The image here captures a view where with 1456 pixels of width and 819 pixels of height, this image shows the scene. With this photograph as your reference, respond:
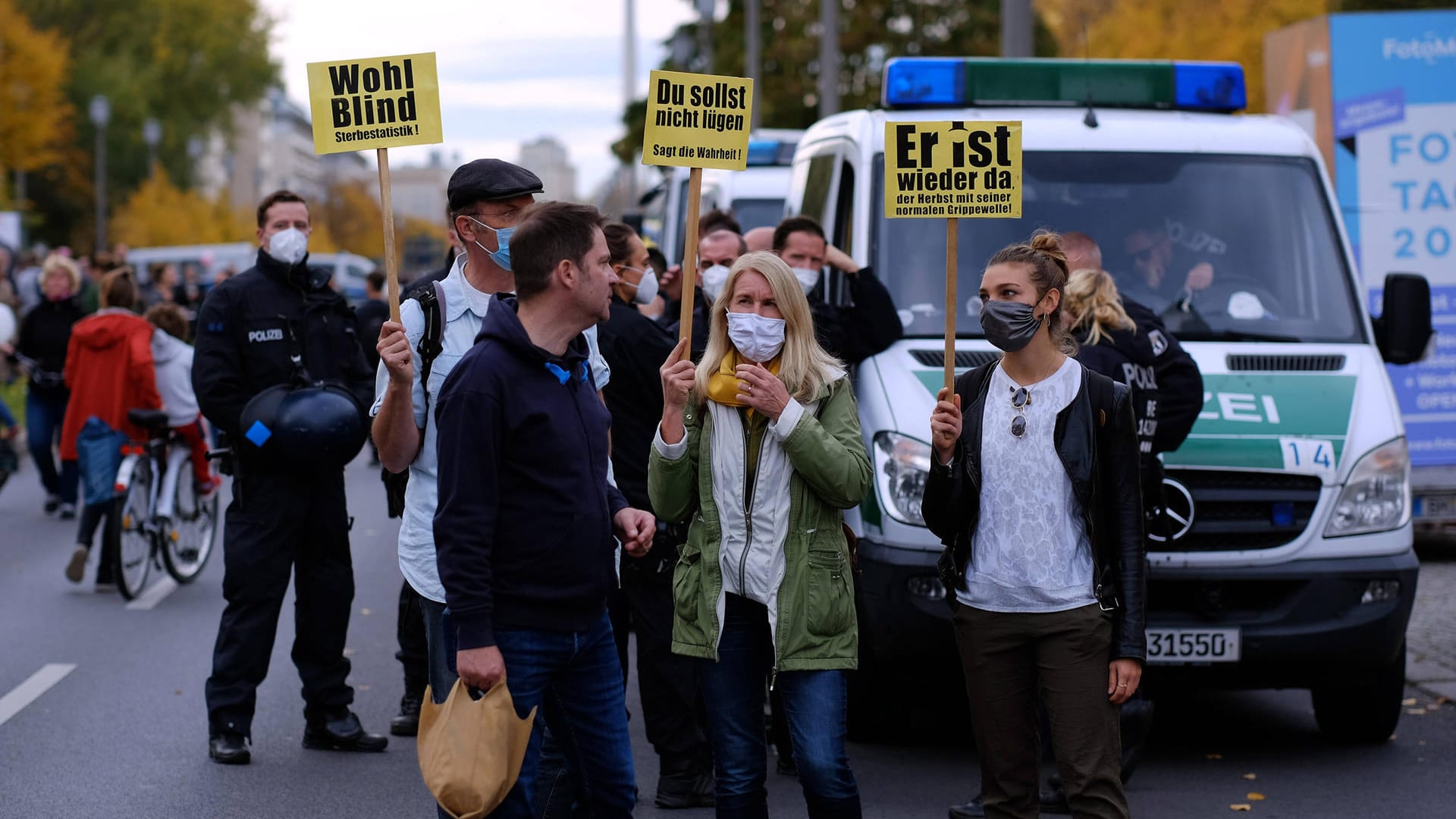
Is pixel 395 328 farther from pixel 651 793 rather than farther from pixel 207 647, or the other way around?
pixel 207 647

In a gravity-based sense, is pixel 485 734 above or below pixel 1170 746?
above

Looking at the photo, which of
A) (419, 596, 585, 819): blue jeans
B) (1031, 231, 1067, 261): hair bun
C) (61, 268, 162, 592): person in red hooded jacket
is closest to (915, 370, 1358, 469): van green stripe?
(1031, 231, 1067, 261): hair bun

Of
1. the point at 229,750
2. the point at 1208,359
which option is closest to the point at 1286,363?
the point at 1208,359

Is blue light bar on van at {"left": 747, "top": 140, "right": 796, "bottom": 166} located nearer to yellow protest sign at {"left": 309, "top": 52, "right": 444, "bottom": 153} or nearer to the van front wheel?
the van front wheel

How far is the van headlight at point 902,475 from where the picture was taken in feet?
20.4

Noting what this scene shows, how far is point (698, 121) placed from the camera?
5207 millimetres

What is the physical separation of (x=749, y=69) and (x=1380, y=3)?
18.2 meters

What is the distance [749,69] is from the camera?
27.8 meters

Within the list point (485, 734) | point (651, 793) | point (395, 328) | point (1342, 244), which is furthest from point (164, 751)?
point (1342, 244)

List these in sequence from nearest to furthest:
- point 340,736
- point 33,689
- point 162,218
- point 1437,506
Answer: point 340,736 → point 33,689 → point 1437,506 → point 162,218

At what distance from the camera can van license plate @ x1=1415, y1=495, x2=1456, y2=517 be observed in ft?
37.9

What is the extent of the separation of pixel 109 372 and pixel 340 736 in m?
4.78

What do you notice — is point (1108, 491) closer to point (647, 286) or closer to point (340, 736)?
point (647, 286)

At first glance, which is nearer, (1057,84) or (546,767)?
(546,767)
